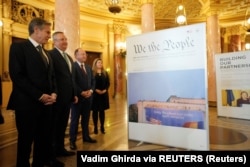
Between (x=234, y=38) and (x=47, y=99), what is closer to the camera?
(x=47, y=99)

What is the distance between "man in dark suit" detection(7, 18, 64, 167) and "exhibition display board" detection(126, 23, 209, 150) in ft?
5.55

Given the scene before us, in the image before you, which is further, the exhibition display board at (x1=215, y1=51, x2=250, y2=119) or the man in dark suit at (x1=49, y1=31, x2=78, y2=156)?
the exhibition display board at (x1=215, y1=51, x2=250, y2=119)

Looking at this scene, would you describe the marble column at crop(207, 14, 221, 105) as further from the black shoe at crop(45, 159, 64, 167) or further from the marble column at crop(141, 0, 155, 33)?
the black shoe at crop(45, 159, 64, 167)

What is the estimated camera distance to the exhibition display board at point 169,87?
3422mm

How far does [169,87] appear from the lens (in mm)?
3783

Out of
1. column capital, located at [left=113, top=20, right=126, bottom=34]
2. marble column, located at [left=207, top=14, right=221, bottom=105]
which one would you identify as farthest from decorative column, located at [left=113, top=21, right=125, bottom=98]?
marble column, located at [left=207, top=14, right=221, bottom=105]

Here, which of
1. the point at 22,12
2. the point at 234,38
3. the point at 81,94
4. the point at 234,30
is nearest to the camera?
the point at 81,94

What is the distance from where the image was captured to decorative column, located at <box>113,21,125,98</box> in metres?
15.4

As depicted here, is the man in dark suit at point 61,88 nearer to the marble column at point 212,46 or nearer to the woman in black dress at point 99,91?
the woman in black dress at point 99,91

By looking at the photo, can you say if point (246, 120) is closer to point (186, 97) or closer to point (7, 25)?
point (186, 97)

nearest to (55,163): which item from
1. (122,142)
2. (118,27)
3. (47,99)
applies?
(47,99)

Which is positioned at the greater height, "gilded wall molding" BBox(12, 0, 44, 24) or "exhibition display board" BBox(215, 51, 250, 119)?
"gilded wall molding" BBox(12, 0, 44, 24)

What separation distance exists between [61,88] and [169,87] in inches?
63.7

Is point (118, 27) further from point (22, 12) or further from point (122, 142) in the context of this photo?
point (122, 142)
